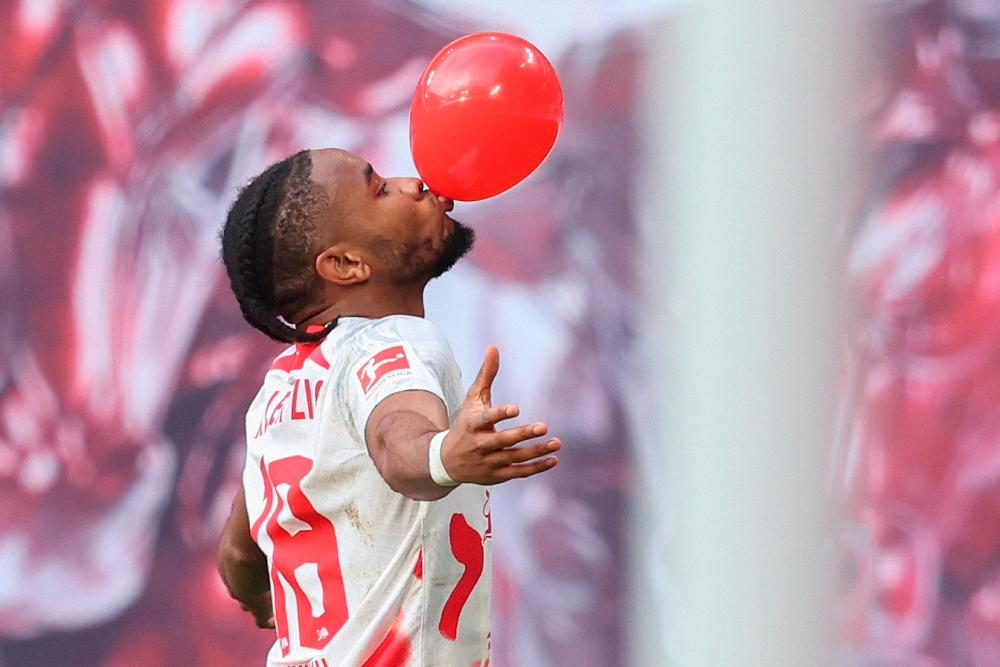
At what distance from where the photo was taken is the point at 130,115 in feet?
11.9

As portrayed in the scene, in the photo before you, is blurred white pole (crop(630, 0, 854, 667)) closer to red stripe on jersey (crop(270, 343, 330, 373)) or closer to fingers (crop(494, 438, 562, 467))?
fingers (crop(494, 438, 562, 467))

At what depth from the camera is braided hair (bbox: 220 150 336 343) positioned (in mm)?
1911

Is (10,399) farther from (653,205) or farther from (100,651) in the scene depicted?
(653,205)

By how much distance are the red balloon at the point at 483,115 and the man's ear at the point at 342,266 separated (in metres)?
0.15

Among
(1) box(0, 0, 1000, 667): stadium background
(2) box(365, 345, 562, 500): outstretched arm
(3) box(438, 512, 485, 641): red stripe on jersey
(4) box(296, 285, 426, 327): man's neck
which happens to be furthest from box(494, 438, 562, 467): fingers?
(1) box(0, 0, 1000, 667): stadium background

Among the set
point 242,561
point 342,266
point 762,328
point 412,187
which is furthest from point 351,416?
point 762,328

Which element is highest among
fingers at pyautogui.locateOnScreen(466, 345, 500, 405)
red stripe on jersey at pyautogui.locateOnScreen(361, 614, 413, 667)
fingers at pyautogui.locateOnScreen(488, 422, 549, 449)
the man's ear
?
the man's ear

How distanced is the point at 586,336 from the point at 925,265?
853 mm

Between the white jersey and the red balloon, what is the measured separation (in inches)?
9.0

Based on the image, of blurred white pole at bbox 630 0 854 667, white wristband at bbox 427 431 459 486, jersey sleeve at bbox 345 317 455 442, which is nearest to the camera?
blurred white pole at bbox 630 0 854 667

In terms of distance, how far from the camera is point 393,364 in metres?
1.64

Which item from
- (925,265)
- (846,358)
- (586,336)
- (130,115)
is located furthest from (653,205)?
(846,358)

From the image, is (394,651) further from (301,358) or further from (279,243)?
(279,243)

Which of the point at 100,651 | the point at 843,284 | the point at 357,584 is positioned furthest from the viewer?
the point at 100,651
